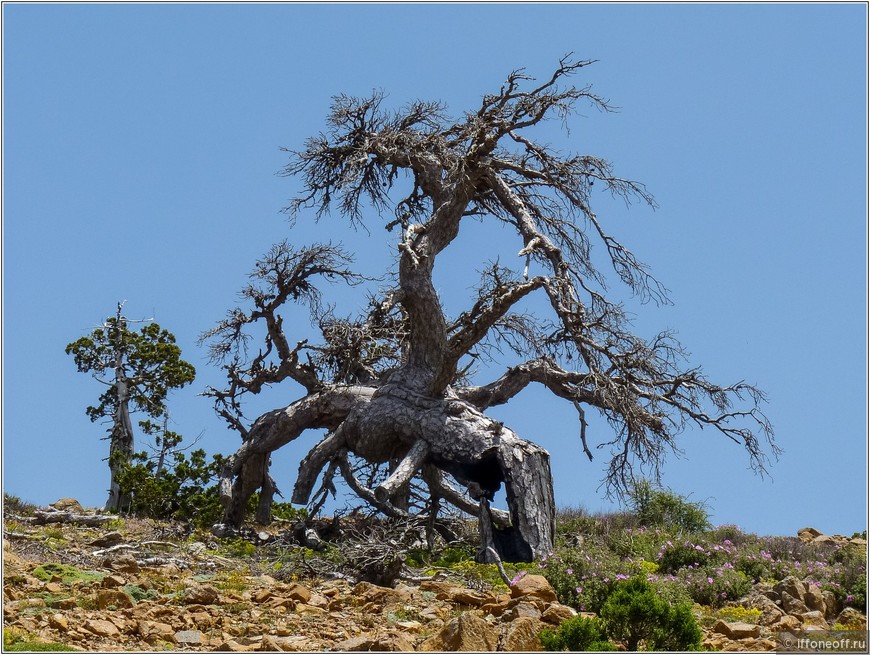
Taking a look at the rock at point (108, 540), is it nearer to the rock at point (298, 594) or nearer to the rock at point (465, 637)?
the rock at point (298, 594)

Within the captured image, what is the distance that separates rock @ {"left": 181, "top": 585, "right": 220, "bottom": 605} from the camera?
35.4 feet

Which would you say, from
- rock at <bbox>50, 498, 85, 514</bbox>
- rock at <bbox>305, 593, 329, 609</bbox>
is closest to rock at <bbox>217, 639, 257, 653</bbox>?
rock at <bbox>305, 593, 329, 609</bbox>

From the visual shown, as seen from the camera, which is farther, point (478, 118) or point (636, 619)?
point (478, 118)

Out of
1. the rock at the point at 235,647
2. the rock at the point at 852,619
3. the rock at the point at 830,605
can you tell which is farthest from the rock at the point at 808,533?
the rock at the point at 235,647

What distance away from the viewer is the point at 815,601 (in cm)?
1230

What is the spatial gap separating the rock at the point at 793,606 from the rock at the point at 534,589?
2714 millimetres

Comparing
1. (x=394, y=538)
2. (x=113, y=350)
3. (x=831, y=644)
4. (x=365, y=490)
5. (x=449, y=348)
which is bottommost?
(x=831, y=644)

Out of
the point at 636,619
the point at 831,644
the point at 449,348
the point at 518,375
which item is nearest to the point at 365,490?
the point at 449,348

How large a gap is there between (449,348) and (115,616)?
794cm

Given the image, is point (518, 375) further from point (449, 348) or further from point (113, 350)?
point (113, 350)

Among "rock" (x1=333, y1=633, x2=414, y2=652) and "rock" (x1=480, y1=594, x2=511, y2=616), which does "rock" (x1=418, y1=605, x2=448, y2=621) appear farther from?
"rock" (x1=333, y1=633, x2=414, y2=652)

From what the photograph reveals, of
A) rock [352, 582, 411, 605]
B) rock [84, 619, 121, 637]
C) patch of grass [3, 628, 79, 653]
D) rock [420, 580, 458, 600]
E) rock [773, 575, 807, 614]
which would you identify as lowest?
patch of grass [3, 628, 79, 653]

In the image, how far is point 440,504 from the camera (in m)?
19.0

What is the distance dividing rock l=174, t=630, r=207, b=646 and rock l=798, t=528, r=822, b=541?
14.2 m
